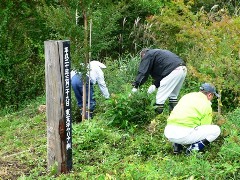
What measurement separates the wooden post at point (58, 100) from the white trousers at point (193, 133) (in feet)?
5.20

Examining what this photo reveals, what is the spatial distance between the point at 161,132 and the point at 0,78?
6.55 m

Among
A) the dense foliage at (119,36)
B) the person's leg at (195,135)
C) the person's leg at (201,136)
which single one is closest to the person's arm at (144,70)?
the dense foliage at (119,36)

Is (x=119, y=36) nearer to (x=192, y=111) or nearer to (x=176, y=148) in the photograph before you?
(x=176, y=148)

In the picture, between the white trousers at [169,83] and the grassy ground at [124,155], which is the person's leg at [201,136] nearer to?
the grassy ground at [124,155]

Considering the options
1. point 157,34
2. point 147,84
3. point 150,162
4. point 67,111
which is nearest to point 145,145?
point 150,162

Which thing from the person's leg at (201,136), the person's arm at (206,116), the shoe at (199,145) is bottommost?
the shoe at (199,145)

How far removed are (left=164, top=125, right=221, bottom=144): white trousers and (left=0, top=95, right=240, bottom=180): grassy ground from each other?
21 cm

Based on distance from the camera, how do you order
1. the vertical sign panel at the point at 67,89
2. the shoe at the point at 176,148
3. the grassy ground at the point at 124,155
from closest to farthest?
the grassy ground at the point at 124,155 < the vertical sign panel at the point at 67,89 < the shoe at the point at 176,148

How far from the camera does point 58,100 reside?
5871 millimetres

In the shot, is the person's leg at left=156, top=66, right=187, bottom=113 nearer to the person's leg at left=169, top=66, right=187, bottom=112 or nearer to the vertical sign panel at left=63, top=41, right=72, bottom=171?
the person's leg at left=169, top=66, right=187, bottom=112

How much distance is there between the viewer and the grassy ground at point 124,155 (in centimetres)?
574

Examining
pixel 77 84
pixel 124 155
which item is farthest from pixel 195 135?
pixel 77 84

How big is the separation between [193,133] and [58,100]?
2.07 metres

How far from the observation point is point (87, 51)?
8391 mm
